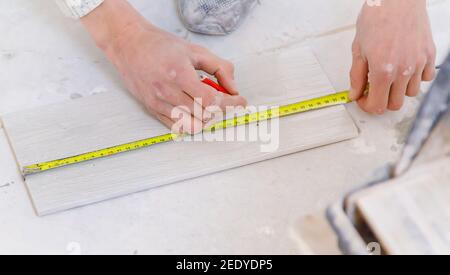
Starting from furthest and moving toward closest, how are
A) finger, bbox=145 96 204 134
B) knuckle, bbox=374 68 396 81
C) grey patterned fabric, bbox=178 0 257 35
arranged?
1. grey patterned fabric, bbox=178 0 257 35
2. finger, bbox=145 96 204 134
3. knuckle, bbox=374 68 396 81

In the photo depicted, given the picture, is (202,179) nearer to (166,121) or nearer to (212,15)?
(166,121)

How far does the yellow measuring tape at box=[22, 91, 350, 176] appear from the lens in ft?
4.65

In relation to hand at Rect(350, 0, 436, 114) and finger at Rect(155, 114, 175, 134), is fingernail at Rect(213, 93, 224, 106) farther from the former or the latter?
hand at Rect(350, 0, 436, 114)

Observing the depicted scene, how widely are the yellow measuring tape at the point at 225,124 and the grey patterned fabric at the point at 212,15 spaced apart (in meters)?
0.35

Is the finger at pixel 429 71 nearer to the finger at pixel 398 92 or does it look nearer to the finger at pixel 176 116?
the finger at pixel 398 92

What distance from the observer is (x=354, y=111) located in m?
1.49

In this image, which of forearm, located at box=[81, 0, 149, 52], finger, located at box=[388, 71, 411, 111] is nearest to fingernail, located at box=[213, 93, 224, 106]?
forearm, located at box=[81, 0, 149, 52]

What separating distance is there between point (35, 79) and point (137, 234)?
2.07 feet

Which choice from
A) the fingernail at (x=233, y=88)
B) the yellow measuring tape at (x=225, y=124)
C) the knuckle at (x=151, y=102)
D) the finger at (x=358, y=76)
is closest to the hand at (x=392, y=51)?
the finger at (x=358, y=76)

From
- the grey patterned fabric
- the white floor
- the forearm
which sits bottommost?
the white floor

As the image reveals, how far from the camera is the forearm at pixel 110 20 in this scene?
1.42 metres

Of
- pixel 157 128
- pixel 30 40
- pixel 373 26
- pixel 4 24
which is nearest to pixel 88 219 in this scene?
pixel 157 128

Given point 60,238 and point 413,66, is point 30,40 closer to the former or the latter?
point 60,238

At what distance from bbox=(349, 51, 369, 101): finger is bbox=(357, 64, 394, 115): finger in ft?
0.09
